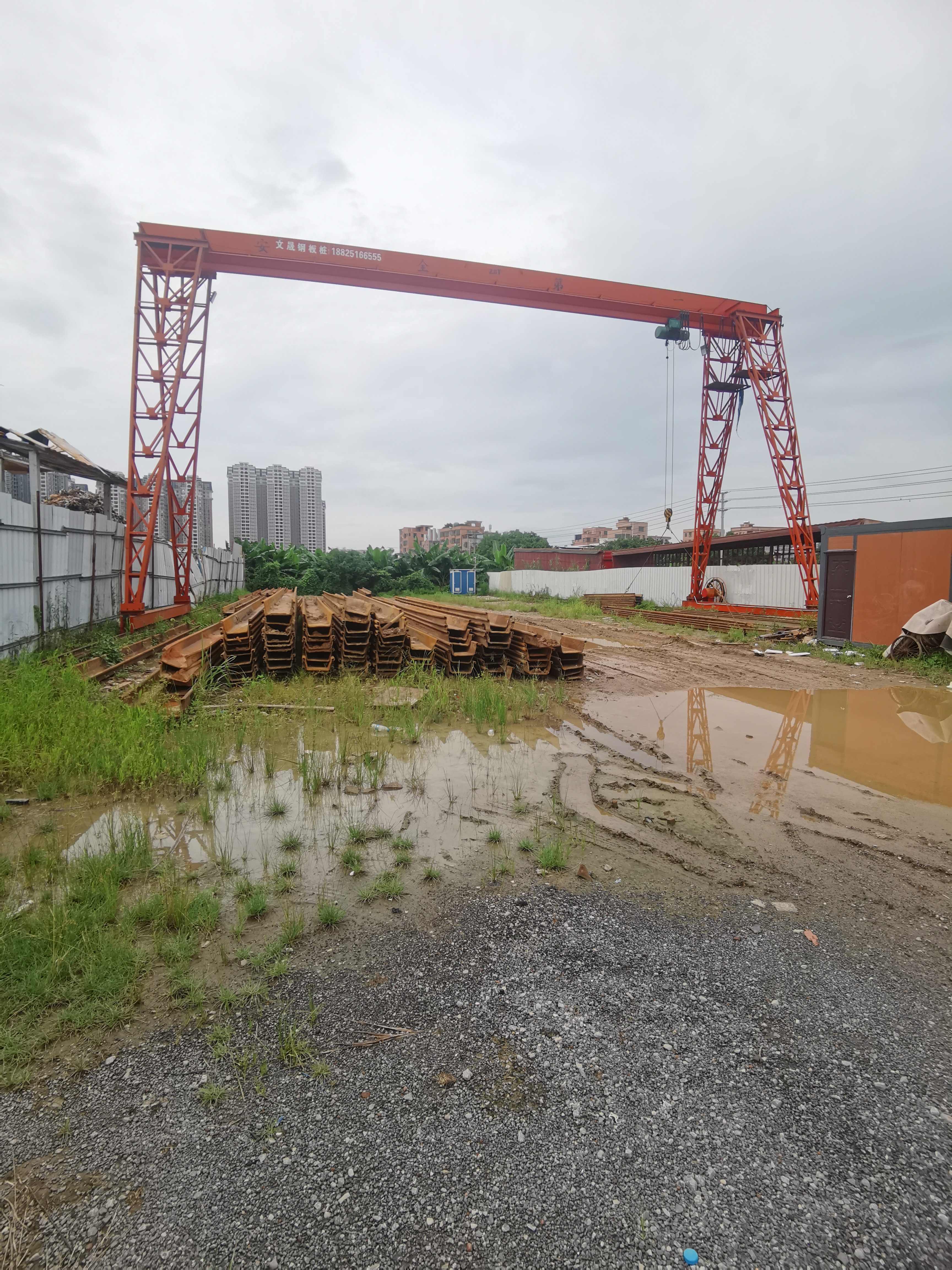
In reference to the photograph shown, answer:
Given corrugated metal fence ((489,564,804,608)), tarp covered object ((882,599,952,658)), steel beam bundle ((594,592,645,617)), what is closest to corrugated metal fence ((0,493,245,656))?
tarp covered object ((882,599,952,658))

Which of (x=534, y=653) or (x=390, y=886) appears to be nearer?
(x=390, y=886)

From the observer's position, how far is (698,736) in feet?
20.5

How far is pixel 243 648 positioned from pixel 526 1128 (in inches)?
268

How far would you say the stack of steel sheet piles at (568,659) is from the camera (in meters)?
8.75

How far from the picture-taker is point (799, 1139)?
1.74m

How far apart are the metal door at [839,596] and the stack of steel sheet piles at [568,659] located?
660 cm

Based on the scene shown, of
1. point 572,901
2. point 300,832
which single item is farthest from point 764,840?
point 300,832

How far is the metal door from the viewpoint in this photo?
1198 centimetres

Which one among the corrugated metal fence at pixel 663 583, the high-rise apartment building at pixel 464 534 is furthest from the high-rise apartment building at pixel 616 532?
the corrugated metal fence at pixel 663 583

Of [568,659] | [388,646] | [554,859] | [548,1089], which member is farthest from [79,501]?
[548,1089]

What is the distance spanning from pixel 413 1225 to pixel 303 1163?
357mm

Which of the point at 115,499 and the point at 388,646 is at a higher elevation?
the point at 115,499

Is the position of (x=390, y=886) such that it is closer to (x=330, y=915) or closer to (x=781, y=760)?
(x=330, y=915)

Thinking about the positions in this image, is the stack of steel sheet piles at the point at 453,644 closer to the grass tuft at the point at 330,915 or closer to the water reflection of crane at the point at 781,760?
the water reflection of crane at the point at 781,760
